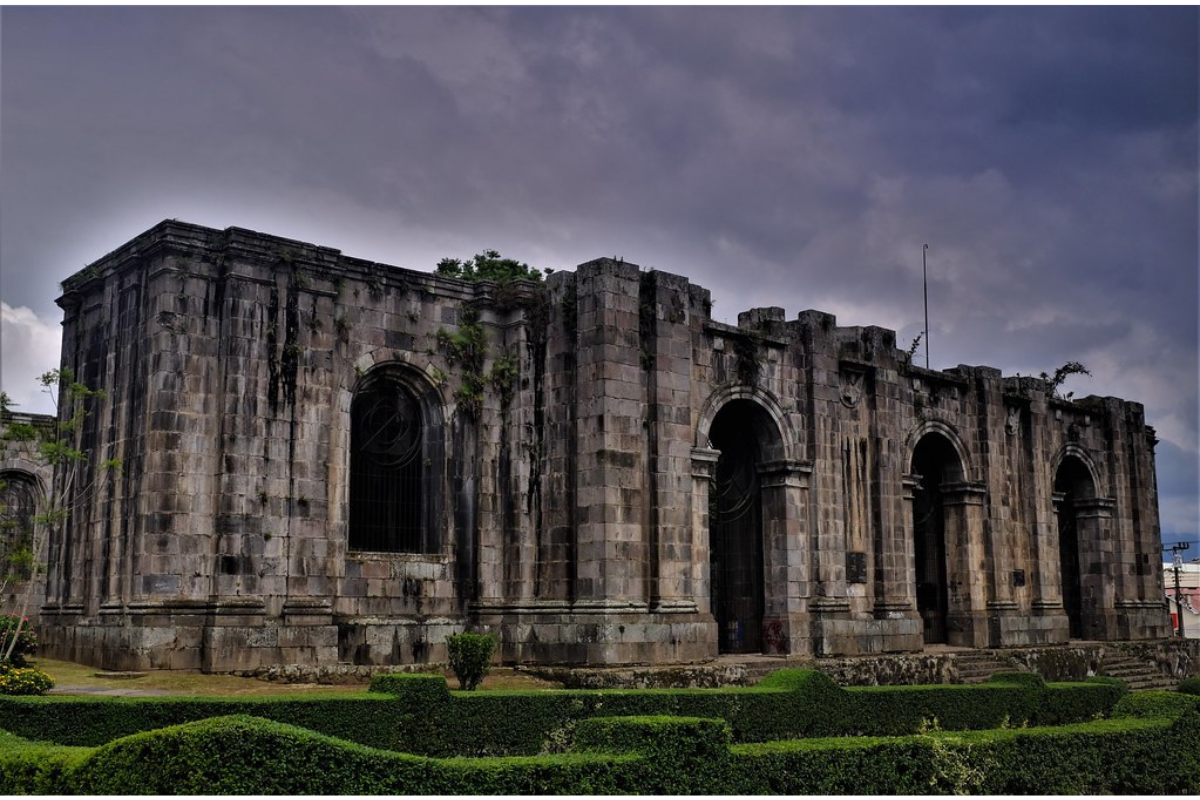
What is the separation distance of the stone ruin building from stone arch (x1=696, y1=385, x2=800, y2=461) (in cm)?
7

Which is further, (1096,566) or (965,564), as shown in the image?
(1096,566)

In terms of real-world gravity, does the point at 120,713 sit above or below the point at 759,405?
below

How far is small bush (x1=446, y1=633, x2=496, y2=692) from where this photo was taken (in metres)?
Answer: 19.5

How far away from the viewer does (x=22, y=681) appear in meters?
17.0

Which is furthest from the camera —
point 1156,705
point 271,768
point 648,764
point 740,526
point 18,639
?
point 740,526

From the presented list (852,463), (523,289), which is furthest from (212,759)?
(852,463)

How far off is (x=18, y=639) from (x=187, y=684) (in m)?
4.09

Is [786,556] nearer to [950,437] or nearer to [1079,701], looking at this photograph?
[1079,701]

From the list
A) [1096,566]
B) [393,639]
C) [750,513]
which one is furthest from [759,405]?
[1096,566]

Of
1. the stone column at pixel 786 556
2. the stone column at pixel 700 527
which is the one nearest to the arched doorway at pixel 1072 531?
the stone column at pixel 786 556

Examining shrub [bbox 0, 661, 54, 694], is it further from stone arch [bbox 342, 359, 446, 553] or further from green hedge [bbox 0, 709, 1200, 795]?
Result: stone arch [bbox 342, 359, 446, 553]

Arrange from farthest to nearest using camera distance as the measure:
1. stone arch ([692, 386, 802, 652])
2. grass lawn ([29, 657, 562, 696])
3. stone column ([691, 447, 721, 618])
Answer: stone arch ([692, 386, 802, 652]), stone column ([691, 447, 721, 618]), grass lawn ([29, 657, 562, 696])

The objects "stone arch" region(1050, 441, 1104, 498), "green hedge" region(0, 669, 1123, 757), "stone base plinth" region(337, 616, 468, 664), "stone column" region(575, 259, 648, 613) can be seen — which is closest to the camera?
"green hedge" region(0, 669, 1123, 757)

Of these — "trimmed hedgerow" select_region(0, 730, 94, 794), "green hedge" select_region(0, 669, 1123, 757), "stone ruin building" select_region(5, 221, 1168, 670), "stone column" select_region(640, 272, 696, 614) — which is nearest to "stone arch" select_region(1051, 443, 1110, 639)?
"stone ruin building" select_region(5, 221, 1168, 670)
